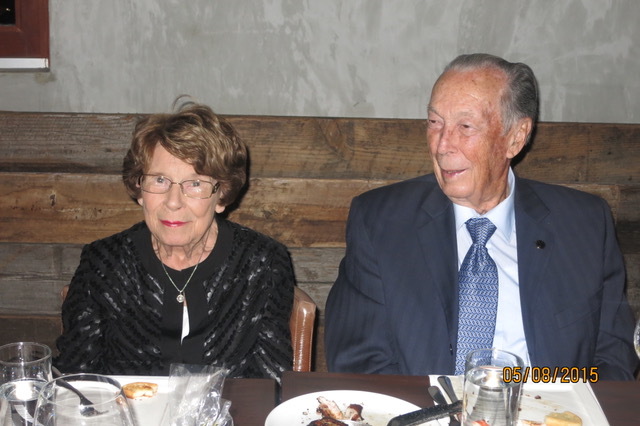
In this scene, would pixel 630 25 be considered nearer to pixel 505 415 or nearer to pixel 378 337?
pixel 378 337

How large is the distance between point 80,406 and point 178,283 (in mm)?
1282

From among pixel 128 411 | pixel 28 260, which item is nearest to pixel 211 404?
pixel 128 411

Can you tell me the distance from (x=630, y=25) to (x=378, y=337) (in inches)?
76.5

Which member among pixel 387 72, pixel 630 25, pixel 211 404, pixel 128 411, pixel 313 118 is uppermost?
pixel 630 25

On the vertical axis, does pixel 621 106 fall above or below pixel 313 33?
below

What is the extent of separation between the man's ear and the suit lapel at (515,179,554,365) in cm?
17

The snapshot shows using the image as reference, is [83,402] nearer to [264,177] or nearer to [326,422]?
[326,422]

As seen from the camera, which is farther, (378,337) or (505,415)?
(378,337)

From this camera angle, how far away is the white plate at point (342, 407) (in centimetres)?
158

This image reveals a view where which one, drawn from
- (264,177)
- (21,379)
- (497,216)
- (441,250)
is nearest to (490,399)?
(21,379)

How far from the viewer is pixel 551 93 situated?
130 inches

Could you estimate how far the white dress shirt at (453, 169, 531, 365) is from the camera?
2.31m

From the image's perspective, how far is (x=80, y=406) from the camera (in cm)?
112

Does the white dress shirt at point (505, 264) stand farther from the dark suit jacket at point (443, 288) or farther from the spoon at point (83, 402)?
the spoon at point (83, 402)
